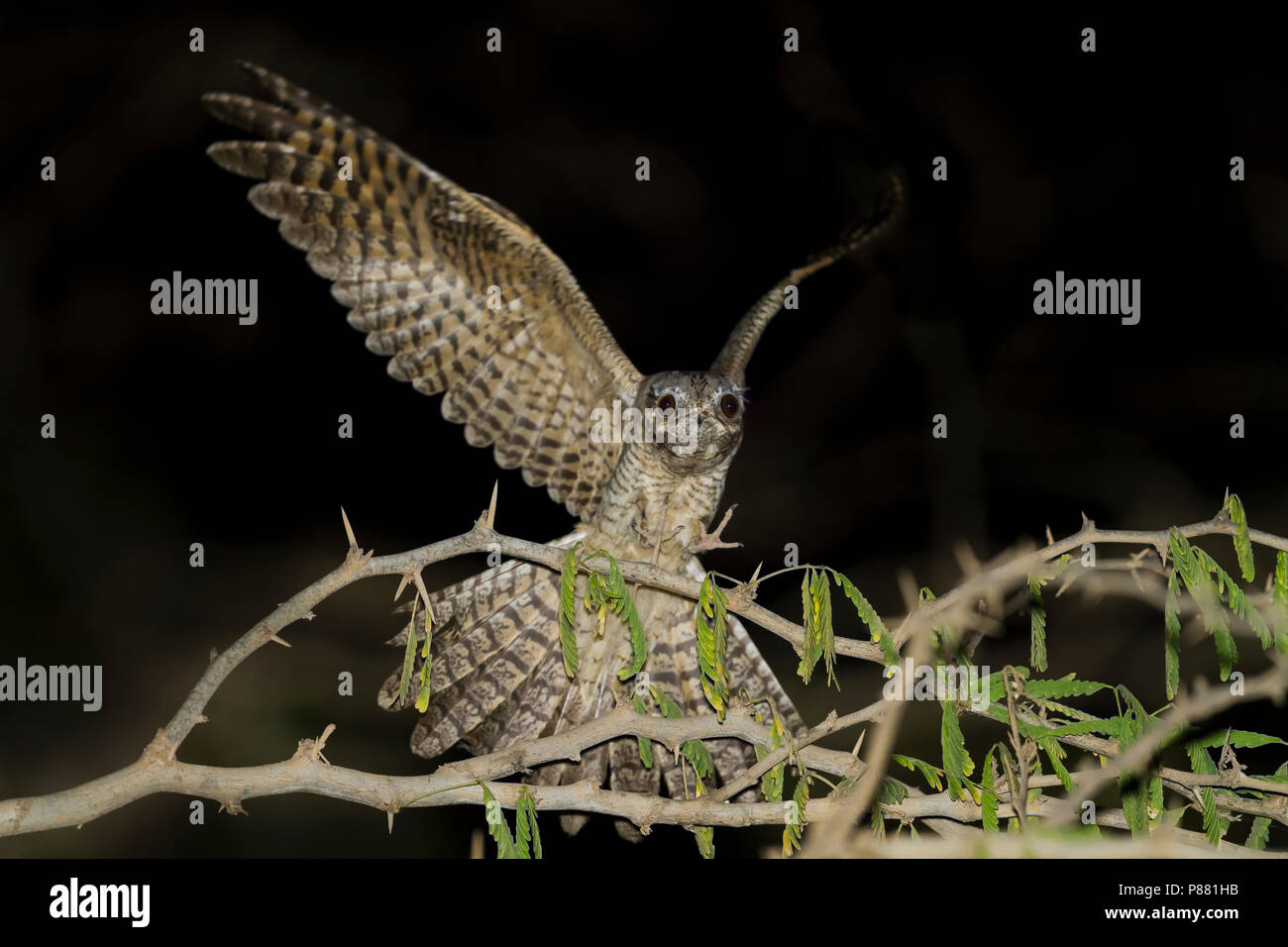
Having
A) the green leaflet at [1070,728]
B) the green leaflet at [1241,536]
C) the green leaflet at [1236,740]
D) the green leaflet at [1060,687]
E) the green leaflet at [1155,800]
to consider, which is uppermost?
the green leaflet at [1241,536]

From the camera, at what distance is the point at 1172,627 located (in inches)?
98.5

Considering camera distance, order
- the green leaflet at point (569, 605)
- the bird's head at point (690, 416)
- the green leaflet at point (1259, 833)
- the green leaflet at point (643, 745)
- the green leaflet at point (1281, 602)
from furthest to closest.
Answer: the bird's head at point (690, 416) < the green leaflet at point (643, 745) < the green leaflet at point (1259, 833) < the green leaflet at point (569, 605) < the green leaflet at point (1281, 602)

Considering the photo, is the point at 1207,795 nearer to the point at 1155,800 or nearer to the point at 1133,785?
the point at 1155,800

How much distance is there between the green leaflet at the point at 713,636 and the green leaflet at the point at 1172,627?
977 mm

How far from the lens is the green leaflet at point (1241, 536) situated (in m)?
2.45

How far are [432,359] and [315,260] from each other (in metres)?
0.56

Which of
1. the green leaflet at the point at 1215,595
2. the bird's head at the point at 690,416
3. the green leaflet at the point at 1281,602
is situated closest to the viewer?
the green leaflet at the point at 1215,595

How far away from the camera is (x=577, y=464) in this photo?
185 inches

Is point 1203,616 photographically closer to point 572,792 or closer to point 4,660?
point 572,792

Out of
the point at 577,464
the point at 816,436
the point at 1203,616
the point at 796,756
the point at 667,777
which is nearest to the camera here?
the point at 1203,616

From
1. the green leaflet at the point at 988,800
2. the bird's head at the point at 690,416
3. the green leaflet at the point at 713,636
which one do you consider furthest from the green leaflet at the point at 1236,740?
the bird's head at the point at 690,416

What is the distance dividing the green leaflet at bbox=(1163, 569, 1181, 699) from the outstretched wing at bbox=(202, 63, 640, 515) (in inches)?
95.2

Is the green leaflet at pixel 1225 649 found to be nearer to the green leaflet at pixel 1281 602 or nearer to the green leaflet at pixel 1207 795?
the green leaflet at pixel 1281 602

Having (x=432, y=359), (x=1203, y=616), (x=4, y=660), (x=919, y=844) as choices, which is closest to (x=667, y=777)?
(x=432, y=359)
